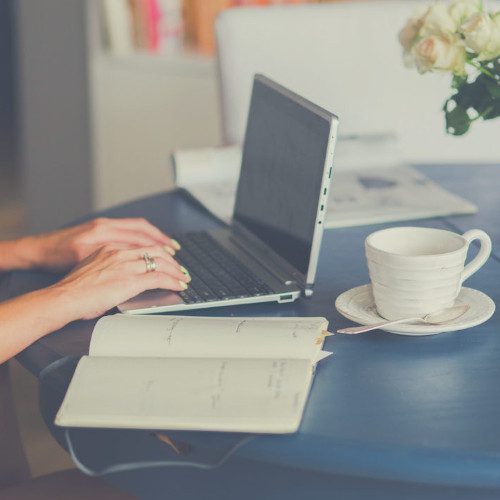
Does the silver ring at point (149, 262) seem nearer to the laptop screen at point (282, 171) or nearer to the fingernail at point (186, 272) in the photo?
the fingernail at point (186, 272)

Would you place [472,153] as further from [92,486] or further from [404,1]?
[92,486]

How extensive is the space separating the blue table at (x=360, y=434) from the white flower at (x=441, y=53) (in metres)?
0.34

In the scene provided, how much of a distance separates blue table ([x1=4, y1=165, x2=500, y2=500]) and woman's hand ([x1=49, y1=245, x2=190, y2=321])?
0.03 metres

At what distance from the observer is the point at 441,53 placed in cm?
108

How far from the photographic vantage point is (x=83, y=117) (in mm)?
3014

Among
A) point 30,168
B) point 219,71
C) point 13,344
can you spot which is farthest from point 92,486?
point 30,168

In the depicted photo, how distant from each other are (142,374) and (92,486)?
35cm

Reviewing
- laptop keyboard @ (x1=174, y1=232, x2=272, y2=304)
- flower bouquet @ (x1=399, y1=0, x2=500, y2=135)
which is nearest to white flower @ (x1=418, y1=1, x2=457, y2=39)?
flower bouquet @ (x1=399, y1=0, x2=500, y2=135)

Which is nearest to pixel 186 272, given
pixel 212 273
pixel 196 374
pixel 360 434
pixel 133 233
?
pixel 212 273

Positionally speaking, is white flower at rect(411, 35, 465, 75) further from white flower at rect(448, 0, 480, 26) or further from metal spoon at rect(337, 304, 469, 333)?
metal spoon at rect(337, 304, 469, 333)

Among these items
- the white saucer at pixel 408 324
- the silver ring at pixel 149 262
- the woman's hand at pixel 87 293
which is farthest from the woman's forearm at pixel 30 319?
the white saucer at pixel 408 324

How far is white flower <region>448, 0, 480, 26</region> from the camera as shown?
1074 millimetres

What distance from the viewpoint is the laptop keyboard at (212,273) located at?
3.42ft

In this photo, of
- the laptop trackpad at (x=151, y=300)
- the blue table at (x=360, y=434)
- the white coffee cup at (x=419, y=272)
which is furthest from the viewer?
the laptop trackpad at (x=151, y=300)
